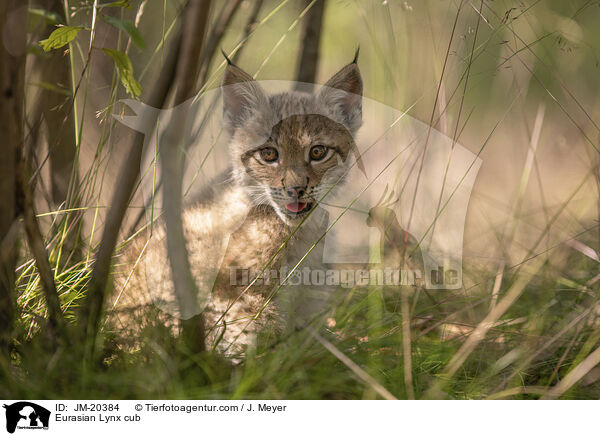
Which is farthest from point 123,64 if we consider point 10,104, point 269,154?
point 269,154

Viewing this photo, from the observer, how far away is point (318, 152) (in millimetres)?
1734

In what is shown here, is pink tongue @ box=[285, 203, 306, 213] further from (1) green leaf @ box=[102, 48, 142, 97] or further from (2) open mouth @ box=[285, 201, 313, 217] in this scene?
(1) green leaf @ box=[102, 48, 142, 97]

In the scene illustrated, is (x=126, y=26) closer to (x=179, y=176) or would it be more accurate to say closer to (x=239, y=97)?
(x=179, y=176)

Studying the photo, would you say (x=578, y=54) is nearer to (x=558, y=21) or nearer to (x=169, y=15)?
(x=558, y=21)

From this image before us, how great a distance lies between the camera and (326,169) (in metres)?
1.72

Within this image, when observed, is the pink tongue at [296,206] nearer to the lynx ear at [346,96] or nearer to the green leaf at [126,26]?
the lynx ear at [346,96]

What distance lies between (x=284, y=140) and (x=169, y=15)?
54 cm

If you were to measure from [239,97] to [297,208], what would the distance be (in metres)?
0.43

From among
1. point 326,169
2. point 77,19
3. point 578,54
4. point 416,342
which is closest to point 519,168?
point 578,54
